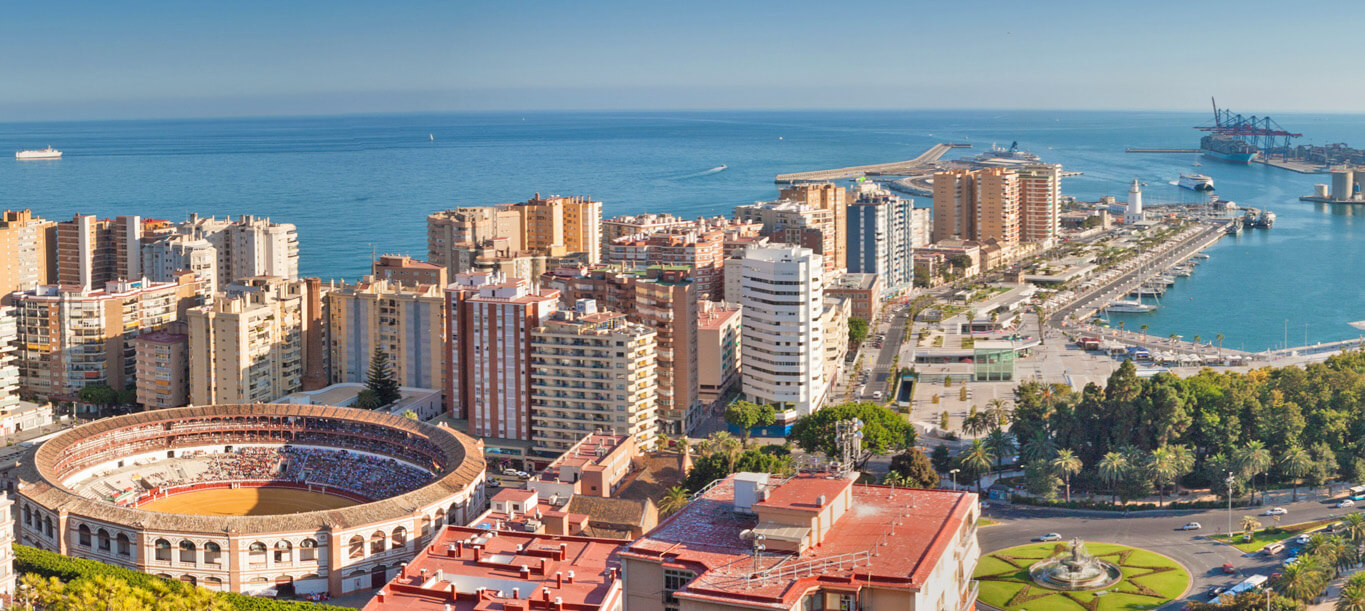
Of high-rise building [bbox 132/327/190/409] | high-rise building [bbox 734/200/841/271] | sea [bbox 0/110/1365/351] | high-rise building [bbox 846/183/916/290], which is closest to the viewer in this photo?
high-rise building [bbox 132/327/190/409]

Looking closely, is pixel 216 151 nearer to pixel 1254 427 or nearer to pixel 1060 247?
pixel 1060 247

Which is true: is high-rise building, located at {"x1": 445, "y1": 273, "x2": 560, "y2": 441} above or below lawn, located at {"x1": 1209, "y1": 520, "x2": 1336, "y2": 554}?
above

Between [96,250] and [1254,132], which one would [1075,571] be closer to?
[96,250]

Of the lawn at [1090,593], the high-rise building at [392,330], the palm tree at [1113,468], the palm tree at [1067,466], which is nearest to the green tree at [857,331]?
the high-rise building at [392,330]

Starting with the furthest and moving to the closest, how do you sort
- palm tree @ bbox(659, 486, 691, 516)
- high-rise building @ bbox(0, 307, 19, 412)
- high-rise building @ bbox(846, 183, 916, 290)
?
high-rise building @ bbox(846, 183, 916, 290), high-rise building @ bbox(0, 307, 19, 412), palm tree @ bbox(659, 486, 691, 516)

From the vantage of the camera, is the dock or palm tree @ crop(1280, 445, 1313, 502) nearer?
palm tree @ crop(1280, 445, 1313, 502)

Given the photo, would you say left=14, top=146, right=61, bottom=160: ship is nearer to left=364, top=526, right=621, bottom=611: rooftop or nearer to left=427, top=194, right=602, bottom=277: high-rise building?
left=427, top=194, right=602, bottom=277: high-rise building

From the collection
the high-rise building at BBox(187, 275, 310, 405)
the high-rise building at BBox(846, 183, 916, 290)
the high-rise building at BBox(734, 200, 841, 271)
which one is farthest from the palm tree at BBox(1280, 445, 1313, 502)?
the high-rise building at BBox(846, 183, 916, 290)

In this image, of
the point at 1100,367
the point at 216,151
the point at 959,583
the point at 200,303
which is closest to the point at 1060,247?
the point at 1100,367
